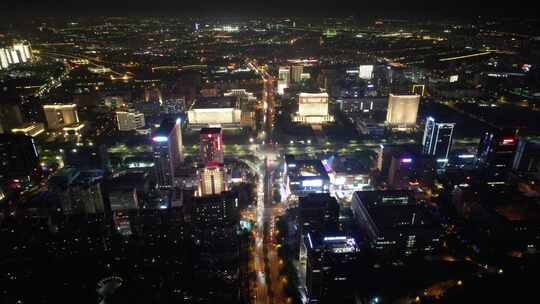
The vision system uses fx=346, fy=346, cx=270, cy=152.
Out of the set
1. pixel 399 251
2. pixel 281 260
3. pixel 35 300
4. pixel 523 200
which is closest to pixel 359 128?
pixel 523 200

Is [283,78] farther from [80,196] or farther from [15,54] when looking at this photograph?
[15,54]

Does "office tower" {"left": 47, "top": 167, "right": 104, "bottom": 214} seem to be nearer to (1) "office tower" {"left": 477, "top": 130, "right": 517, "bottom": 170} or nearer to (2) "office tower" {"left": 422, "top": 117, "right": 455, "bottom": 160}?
(2) "office tower" {"left": 422, "top": 117, "right": 455, "bottom": 160}

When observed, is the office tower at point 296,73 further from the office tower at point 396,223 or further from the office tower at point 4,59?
the office tower at point 4,59

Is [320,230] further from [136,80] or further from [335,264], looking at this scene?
[136,80]

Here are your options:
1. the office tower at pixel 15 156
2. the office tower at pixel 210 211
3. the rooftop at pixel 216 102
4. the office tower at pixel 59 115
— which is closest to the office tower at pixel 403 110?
the rooftop at pixel 216 102

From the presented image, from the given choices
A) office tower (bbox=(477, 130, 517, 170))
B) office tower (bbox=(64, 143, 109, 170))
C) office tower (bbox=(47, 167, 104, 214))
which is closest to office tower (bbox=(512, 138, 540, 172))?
office tower (bbox=(477, 130, 517, 170))

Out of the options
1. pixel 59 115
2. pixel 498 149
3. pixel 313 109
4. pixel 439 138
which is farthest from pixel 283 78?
pixel 498 149
